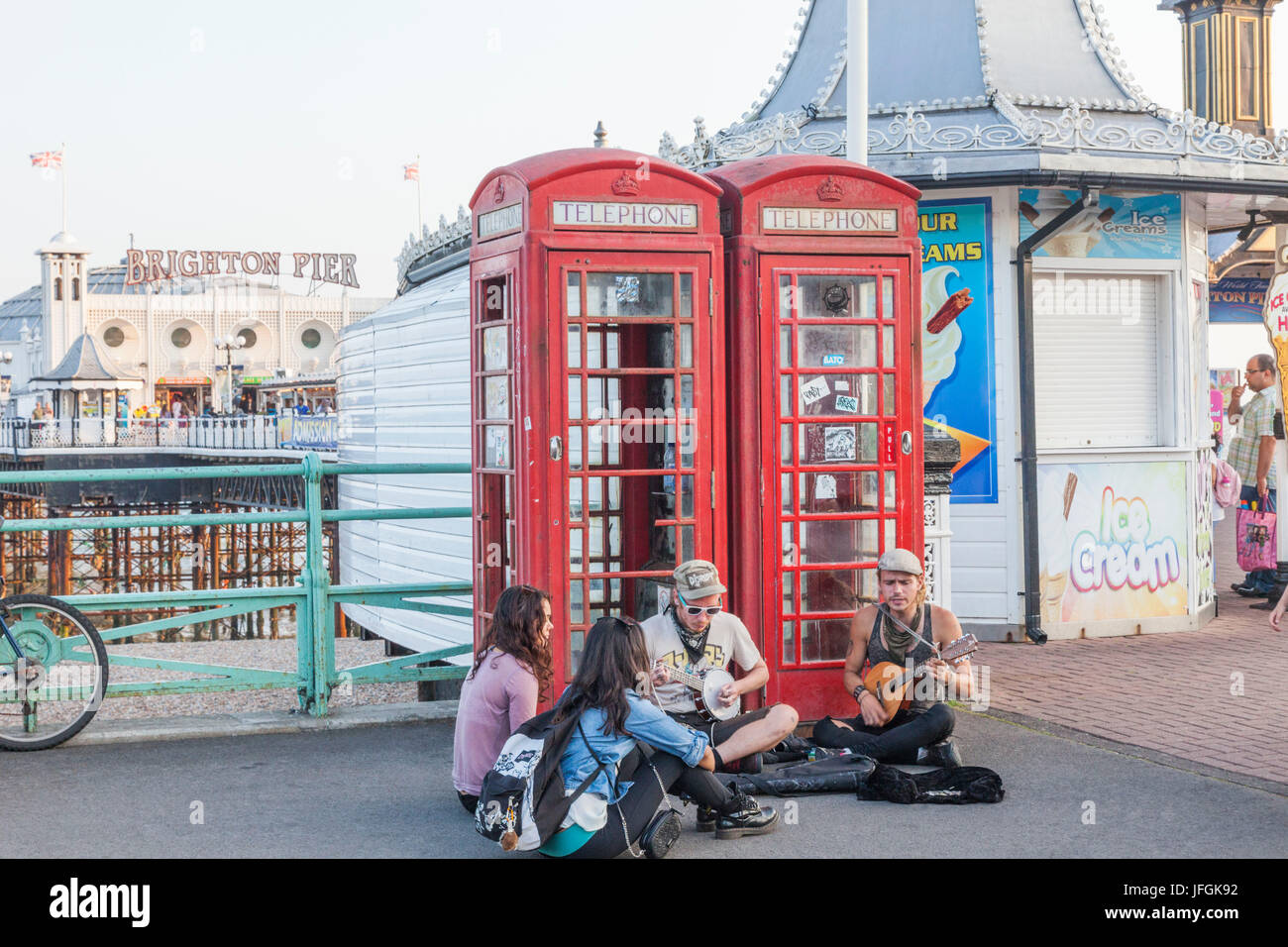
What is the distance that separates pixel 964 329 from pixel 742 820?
21.9ft

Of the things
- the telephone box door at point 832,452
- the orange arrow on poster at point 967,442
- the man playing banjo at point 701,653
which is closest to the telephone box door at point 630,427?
the telephone box door at point 832,452

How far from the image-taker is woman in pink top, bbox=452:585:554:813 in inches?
248

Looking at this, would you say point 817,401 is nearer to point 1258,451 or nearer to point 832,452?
point 832,452

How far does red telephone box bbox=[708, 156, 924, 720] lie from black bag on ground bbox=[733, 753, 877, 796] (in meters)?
0.98

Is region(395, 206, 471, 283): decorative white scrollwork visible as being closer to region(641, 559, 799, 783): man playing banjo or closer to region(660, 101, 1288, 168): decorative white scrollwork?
region(660, 101, 1288, 168): decorative white scrollwork

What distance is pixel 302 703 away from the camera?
857cm

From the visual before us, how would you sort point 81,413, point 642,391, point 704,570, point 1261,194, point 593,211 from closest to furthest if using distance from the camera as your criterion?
1. point 704,570
2. point 593,211
3. point 642,391
4. point 1261,194
5. point 81,413

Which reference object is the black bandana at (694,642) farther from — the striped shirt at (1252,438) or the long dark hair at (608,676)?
the striped shirt at (1252,438)

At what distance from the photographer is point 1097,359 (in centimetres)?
1238

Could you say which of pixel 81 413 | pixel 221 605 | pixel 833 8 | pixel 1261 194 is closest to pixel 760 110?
pixel 833 8

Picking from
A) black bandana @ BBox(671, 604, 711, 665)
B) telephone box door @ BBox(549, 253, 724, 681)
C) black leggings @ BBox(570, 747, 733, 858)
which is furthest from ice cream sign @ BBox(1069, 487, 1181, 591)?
black leggings @ BBox(570, 747, 733, 858)

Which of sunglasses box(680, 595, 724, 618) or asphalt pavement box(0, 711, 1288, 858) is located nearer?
asphalt pavement box(0, 711, 1288, 858)
